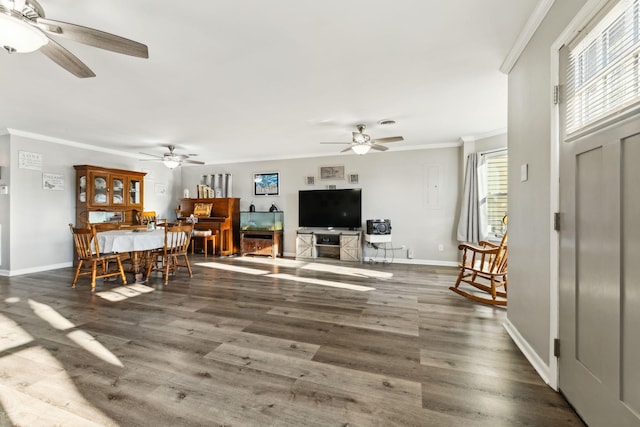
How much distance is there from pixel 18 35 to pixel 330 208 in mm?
4955

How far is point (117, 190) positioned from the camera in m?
5.59

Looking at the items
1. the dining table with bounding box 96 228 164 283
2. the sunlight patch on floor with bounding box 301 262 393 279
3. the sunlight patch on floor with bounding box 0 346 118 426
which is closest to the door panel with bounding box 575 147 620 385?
the sunlight patch on floor with bounding box 0 346 118 426

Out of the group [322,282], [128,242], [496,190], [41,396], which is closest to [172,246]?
[128,242]

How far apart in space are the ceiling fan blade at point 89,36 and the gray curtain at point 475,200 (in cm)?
481

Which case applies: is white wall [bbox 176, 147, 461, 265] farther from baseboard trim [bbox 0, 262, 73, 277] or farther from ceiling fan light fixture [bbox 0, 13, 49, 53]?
ceiling fan light fixture [bbox 0, 13, 49, 53]

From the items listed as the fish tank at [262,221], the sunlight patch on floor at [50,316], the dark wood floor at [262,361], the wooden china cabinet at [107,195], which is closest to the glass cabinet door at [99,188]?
the wooden china cabinet at [107,195]

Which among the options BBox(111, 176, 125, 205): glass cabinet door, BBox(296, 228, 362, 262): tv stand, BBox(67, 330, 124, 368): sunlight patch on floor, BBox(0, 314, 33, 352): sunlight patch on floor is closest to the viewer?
BBox(67, 330, 124, 368): sunlight patch on floor

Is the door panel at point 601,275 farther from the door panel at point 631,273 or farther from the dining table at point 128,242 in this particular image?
the dining table at point 128,242

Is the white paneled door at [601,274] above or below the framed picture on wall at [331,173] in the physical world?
below

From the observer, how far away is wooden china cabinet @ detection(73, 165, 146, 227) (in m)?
5.09

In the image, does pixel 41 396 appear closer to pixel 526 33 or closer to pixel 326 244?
pixel 526 33

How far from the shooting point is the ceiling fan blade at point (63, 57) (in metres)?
1.67

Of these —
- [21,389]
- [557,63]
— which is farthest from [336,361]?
[557,63]

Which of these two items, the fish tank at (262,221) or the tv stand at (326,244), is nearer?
the tv stand at (326,244)
